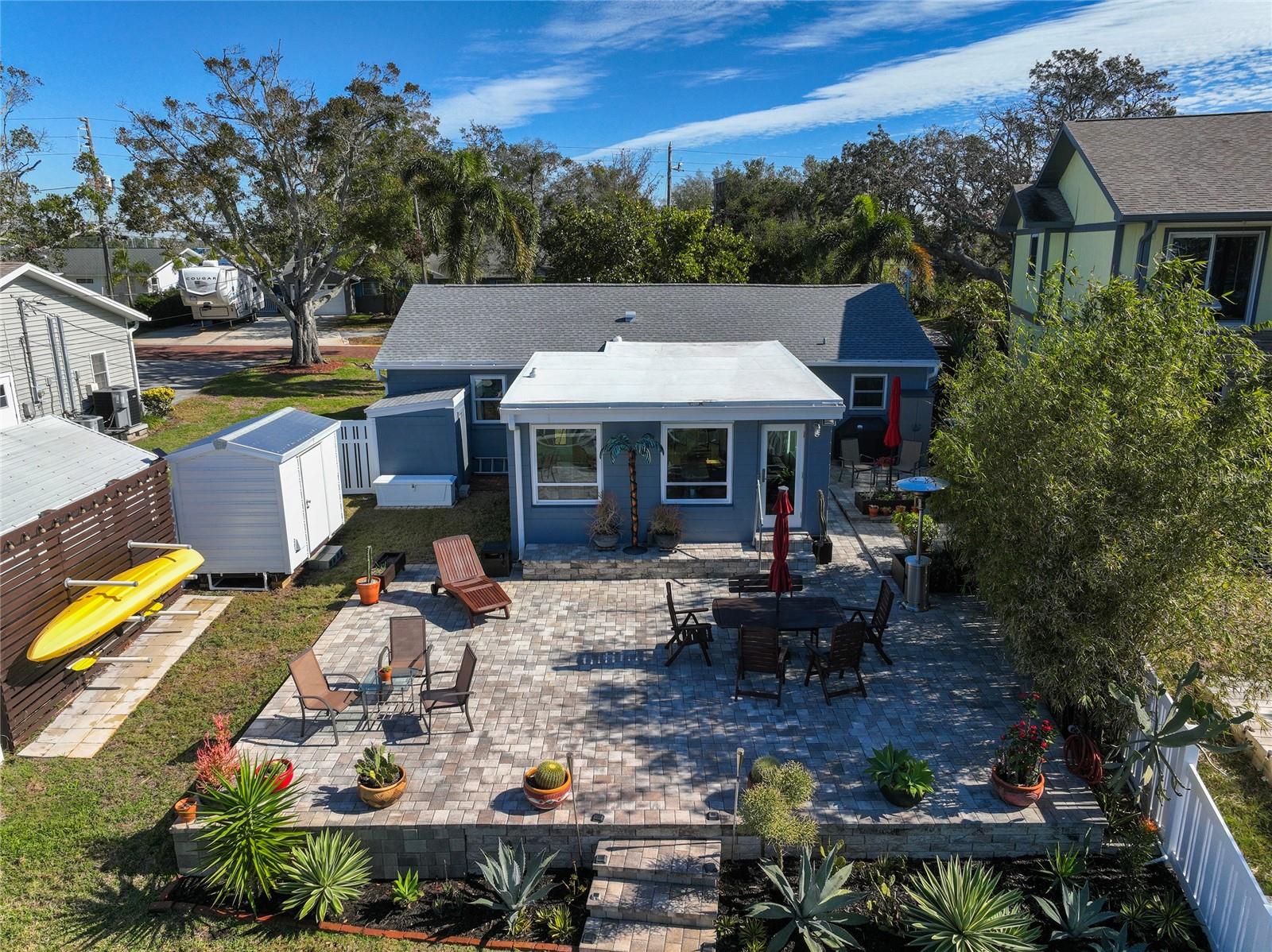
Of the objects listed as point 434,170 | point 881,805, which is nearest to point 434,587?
point 881,805

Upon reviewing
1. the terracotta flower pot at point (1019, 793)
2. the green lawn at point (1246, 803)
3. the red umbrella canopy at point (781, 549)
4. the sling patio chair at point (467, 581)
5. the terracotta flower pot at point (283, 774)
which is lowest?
the green lawn at point (1246, 803)

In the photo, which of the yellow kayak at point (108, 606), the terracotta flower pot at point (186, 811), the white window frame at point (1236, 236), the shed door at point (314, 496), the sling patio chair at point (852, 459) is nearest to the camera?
the terracotta flower pot at point (186, 811)

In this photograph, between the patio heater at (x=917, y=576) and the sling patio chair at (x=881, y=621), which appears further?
the patio heater at (x=917, y=576)

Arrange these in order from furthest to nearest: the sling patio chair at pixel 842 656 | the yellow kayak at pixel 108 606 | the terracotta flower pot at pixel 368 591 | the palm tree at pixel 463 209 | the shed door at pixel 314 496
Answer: the palm tree at pixel 463 209 < the shed door at pixel 314 496 < the terracotta flower pot at pixel 368 591 < the sling patio chair at pixel 842 656 < the yellow kayak at pixel 108 606

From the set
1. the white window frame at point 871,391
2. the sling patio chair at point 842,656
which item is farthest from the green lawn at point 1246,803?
the white window frame at point 871,391

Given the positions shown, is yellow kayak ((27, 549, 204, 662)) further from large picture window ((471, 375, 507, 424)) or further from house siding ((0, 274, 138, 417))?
house siding ((0, 274, 138, 417))

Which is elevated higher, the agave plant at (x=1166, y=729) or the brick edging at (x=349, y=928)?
the agave plant at (x=1166, y=729)

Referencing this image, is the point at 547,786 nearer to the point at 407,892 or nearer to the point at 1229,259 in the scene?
the point at 407,892

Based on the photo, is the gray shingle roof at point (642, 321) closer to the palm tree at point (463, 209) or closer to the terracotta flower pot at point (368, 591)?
the terracotta flower pot at point (368, 591)
